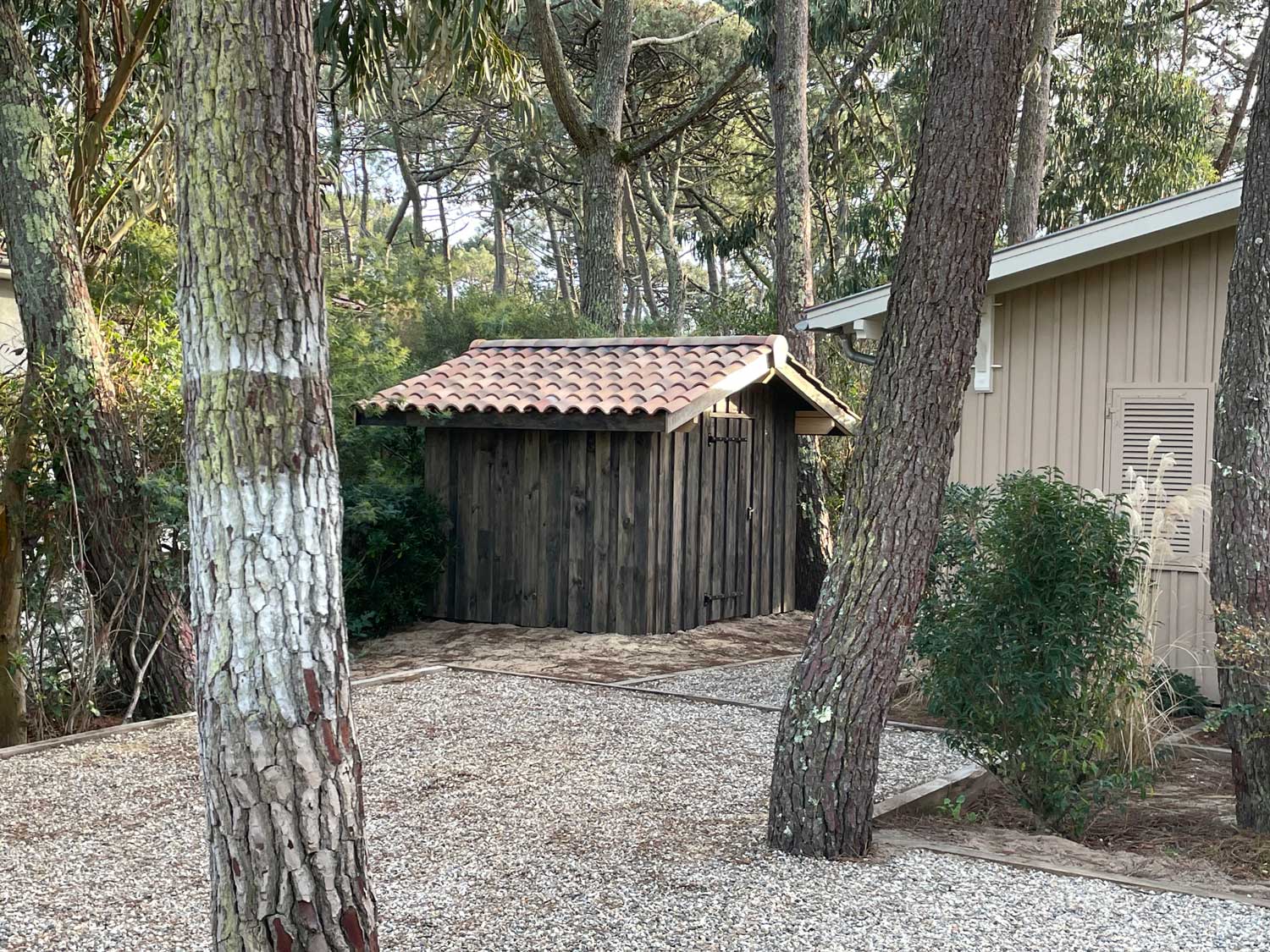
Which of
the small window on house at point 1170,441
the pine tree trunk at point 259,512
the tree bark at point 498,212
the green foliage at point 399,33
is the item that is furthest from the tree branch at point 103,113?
the tree bark at point 498,212

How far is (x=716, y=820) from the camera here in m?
5.47

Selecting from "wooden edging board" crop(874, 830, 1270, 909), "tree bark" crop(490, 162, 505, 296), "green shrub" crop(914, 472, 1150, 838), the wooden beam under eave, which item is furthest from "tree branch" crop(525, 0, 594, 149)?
"wooden edging board" crop(874, 830, 1270, 909)

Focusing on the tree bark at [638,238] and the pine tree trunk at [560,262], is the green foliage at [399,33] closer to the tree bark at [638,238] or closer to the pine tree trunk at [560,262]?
the tree bark at [638,238]

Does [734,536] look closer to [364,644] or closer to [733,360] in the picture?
[733,360]

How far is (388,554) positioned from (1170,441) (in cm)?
665

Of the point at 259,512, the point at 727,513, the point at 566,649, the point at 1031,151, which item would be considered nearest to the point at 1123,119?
the point at 1031,151

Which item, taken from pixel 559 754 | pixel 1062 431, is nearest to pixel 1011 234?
pixel 1062 431

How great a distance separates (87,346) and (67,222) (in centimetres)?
75

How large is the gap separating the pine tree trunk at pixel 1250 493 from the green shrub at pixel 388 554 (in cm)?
740

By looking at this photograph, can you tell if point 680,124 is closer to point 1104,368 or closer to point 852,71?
point 852,71

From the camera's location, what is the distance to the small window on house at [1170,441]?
8.84 meters

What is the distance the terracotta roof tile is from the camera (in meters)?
11.0

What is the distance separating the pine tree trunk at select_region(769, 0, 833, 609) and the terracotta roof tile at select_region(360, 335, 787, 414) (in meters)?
2.62

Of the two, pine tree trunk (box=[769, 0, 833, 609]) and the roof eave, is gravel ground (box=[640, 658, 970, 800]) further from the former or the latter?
pine tree trunk (box=[769, 0, 833, 609])
